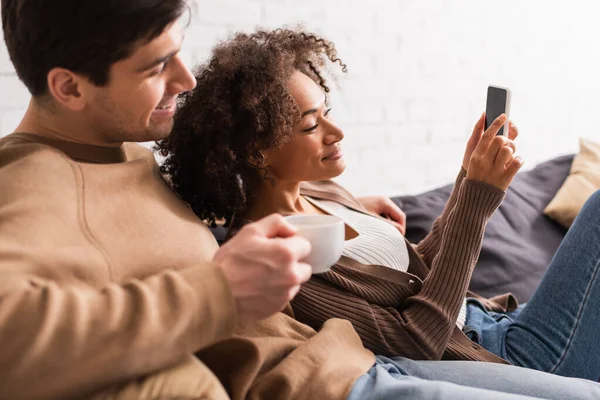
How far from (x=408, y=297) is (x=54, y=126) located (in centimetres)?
71

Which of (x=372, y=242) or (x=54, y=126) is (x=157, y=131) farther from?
(x=372, y=242)

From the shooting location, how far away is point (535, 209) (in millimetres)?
2340

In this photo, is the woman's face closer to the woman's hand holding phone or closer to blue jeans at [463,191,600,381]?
the woman's hand holding phone

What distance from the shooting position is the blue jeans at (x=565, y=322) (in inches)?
59.6

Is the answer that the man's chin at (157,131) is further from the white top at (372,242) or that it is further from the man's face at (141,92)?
the white top at (372,242)

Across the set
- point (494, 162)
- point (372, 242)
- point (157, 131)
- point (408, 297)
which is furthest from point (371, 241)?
point (157, 131)

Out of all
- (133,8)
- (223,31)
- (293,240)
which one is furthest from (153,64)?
(223,31)

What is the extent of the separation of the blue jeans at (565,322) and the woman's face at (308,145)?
51 centimetres

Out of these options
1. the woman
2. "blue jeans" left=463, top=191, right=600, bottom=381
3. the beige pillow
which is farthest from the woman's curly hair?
the beige pillow

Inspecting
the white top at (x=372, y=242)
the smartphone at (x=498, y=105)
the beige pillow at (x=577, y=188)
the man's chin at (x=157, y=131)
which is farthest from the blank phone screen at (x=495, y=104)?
the beige pillow at (x=577, y=188)

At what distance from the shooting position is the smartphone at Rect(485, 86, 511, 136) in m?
1.48

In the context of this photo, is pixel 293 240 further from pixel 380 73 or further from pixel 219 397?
Result: pixel 380 73

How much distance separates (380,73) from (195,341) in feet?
5.93

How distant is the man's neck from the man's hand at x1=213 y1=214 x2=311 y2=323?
0.31m
